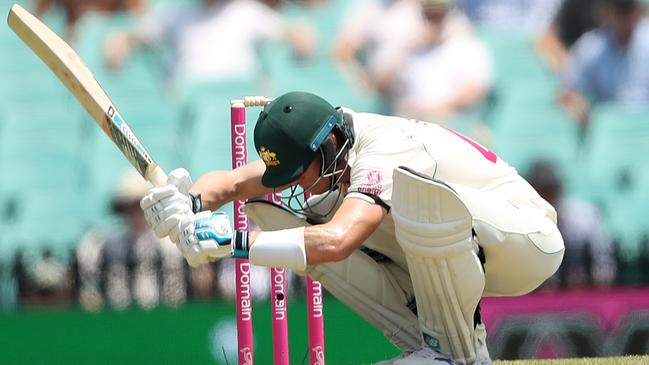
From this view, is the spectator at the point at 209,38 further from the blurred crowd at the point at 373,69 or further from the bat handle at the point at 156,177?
the bat handle at the point at 156,177

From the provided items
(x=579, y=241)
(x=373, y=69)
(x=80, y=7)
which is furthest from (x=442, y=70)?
(x=80, y=7)

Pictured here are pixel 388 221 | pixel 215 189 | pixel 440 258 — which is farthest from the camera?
pixel 215 189

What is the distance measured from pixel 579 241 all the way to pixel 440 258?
10.2 ft

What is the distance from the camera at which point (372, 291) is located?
3.97 m

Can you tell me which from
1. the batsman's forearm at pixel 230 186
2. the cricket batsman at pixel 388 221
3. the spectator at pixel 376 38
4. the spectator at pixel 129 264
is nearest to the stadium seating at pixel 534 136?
the spectator at pixel 376 38

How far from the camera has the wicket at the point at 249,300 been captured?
14.5ft

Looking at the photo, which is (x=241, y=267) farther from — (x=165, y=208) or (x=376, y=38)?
(x=376, y=38)

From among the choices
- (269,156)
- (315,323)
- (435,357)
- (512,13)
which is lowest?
(315,323)

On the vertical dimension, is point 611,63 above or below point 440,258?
above

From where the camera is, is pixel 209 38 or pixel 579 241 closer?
pixel 209 38

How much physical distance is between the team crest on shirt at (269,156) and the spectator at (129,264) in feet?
7.68

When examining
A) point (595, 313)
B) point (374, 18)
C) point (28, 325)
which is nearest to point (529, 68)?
point (374, 18)

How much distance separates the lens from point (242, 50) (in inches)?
245

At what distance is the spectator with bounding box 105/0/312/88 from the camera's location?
20.1 feet
